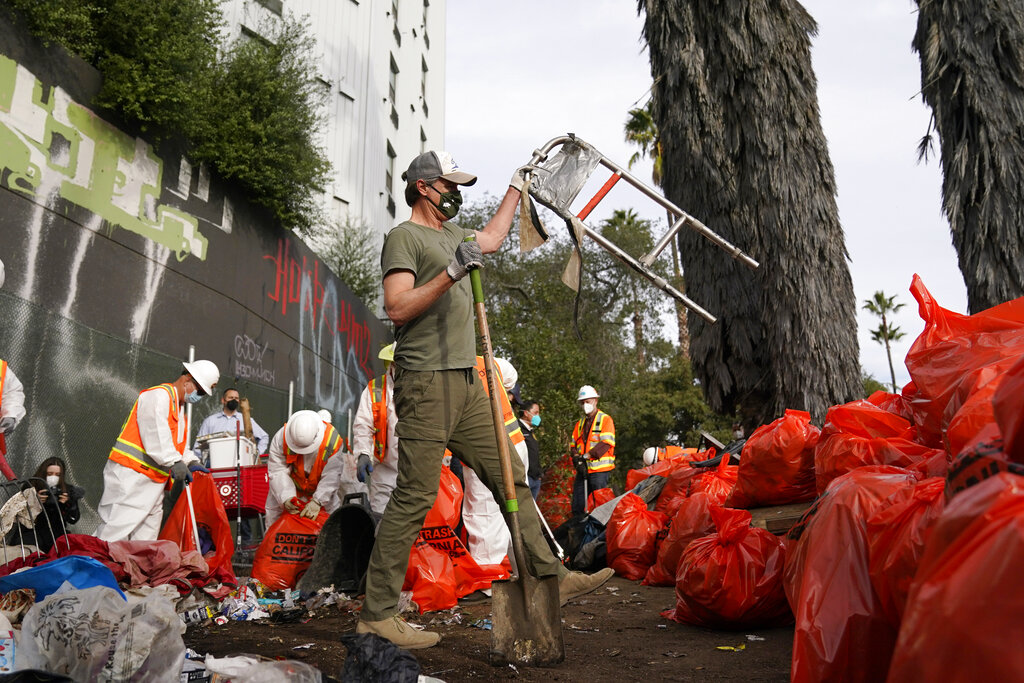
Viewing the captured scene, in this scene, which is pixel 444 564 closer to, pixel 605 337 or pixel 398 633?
pixel 398 633

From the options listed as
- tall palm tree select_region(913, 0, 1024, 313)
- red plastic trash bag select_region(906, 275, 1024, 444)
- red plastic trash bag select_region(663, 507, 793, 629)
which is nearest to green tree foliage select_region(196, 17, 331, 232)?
tall palm tree select_region(913, 0, 1024, 313)

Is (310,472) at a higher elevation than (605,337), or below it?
below

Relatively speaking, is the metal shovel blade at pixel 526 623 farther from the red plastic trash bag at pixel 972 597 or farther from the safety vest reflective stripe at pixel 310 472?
the safety vest reflective stripe at pixel 310 472

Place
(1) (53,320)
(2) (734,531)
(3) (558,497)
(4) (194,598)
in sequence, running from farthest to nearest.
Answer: (3) (558,497)
(1) (53,320)
(4) (194,598)
(2) (734,531)

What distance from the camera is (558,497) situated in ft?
39.3

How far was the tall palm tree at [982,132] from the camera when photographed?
6695 mm

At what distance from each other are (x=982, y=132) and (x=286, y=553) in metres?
6.45

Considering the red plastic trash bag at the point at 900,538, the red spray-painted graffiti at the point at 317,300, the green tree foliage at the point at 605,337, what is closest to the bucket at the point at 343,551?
the red plastic trash bag at the point at 900,538

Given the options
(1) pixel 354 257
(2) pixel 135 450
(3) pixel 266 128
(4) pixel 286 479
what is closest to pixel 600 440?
(4) pixel 286 479

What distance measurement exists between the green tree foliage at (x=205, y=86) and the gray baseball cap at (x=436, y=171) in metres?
5.27

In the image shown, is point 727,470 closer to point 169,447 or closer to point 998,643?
point 169,447

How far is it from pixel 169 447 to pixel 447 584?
2184mm

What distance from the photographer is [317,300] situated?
13.9 metres

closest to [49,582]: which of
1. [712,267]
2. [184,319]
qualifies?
[184,319]
